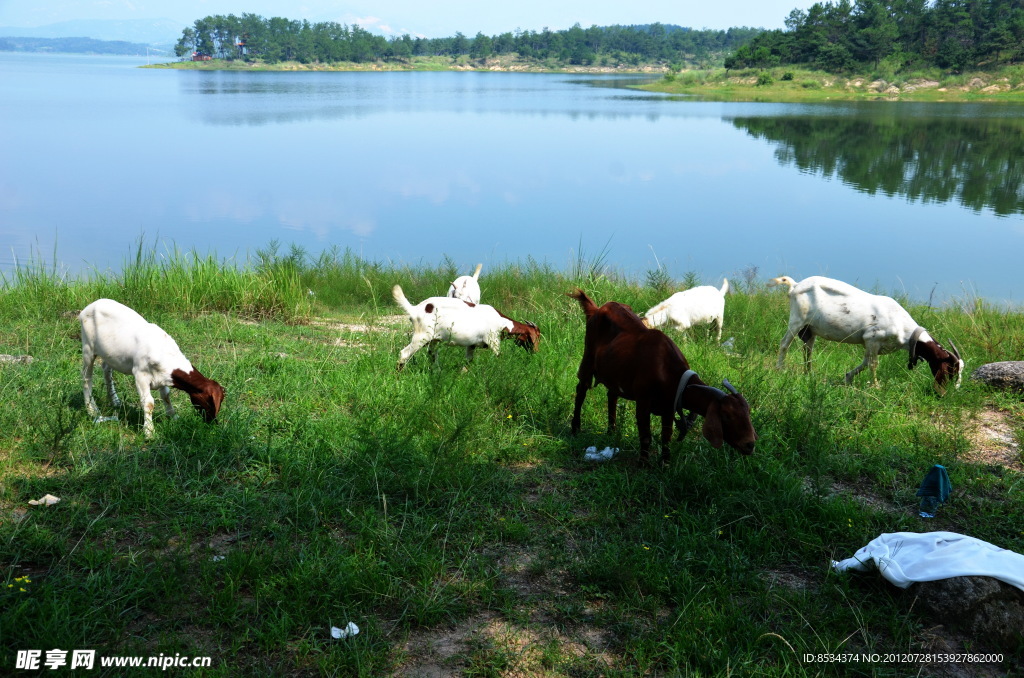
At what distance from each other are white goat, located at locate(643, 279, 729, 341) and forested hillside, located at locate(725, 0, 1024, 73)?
2440 inches

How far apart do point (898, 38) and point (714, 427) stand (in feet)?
241

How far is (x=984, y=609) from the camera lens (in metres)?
3.53

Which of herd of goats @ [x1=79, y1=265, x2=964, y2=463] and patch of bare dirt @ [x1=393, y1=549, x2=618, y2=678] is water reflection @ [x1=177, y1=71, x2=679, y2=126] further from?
patch of bare dirt @ [x1=393, y1=549, x2=618, y2=678]

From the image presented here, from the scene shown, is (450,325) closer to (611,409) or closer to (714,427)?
(611,409)

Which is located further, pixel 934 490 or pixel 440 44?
pixel 440 44

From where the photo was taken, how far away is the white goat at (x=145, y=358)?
5.13 meters

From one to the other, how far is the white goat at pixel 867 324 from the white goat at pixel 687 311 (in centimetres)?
93

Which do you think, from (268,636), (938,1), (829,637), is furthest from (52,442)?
(938,1)

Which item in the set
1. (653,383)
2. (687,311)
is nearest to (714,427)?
(653,383)

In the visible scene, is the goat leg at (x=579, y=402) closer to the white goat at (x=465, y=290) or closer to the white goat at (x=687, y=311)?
the white goat at (x=687, y=311)

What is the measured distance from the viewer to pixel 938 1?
212 feet

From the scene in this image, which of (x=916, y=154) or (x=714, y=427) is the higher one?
(x=916, y=154)

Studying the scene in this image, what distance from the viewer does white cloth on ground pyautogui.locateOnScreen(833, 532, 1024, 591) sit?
3594mm

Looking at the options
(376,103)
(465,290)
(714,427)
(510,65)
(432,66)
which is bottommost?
(465,290)
